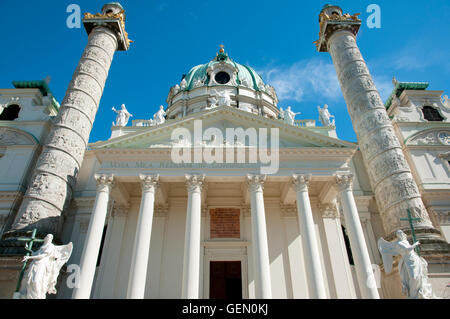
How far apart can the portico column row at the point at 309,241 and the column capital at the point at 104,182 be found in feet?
26.2

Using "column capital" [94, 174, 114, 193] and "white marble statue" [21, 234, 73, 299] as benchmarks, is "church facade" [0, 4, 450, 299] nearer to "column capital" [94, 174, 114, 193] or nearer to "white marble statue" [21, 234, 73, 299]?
"column capital" [94, 174, 114, 193]

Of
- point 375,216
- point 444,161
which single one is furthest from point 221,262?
point 444,161

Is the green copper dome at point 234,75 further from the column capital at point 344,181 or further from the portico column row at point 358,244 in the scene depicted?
the portico column row at point 358,244

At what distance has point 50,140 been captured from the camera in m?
15.2

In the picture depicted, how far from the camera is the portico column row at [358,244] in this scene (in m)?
10.8

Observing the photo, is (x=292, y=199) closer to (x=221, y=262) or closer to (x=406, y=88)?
(x=221, y=262)

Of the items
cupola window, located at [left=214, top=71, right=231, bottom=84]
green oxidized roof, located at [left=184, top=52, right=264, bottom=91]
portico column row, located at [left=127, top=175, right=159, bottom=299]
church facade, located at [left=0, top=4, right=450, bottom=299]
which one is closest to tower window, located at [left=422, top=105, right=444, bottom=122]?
church facade, located at [left=0, top=4, right=450, bottom=299]

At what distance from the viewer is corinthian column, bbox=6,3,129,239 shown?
1340 centimetres

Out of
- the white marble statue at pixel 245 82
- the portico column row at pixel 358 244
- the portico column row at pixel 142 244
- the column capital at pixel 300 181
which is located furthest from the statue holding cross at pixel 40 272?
the white marble statue at pixel 245 82

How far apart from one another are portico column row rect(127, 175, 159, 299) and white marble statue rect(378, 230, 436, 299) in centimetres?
868

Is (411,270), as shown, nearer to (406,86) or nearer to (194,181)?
(194,181)

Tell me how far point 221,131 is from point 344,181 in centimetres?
608

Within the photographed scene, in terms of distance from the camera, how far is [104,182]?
512 inches

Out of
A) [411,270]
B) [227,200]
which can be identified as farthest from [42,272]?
[411,270]
